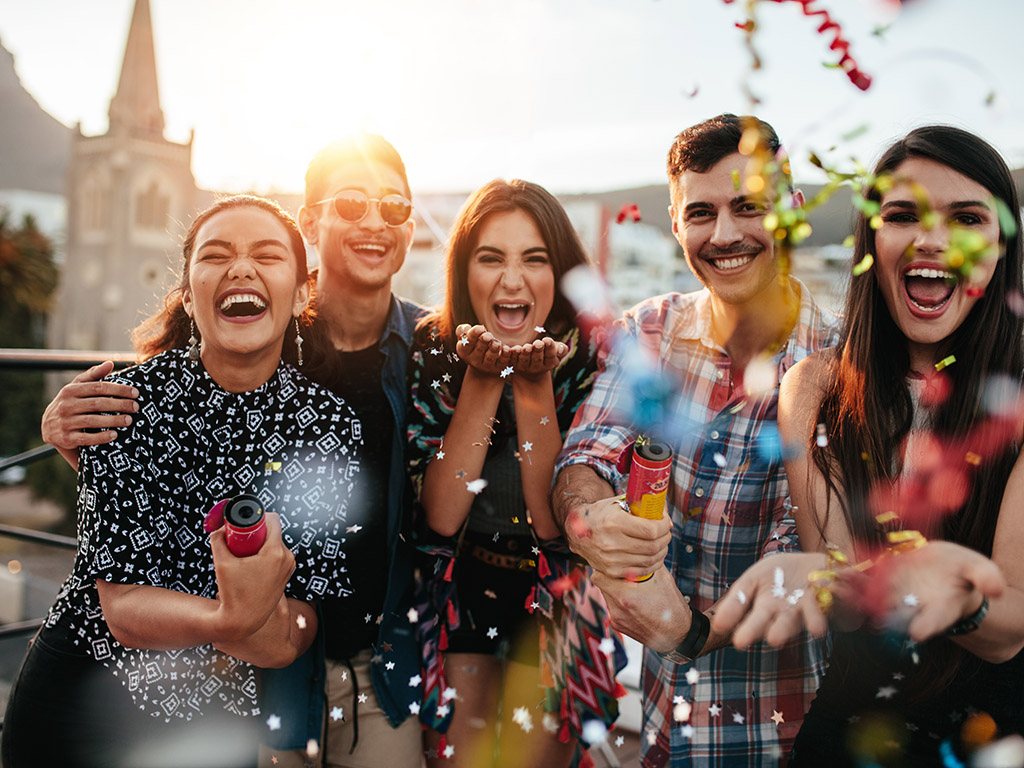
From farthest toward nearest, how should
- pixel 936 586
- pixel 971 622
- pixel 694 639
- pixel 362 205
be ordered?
pixel 362 205, pixel 694 639, pixel 971 622, pixel 936 586

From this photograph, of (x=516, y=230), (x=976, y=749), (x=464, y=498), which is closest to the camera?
(x=976, y=749)

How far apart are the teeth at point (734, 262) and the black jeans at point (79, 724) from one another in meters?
1.98

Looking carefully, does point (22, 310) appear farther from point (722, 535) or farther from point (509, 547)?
point (722, 535)

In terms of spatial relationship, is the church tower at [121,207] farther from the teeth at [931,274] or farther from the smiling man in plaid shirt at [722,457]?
the teeth at [931,274]

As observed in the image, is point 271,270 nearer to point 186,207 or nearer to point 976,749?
point 976,749

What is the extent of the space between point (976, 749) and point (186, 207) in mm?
61689

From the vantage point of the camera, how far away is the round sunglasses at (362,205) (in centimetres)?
274

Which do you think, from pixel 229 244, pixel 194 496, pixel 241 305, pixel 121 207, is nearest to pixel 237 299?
pixel 241 305

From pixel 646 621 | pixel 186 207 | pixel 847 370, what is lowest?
pixel 646 621

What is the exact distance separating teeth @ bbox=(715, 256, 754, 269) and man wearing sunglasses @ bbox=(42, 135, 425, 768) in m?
1.09

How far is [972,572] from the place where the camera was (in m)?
1.37

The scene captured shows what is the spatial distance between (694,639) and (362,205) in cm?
179

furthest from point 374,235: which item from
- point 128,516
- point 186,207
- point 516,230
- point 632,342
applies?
point 186,207

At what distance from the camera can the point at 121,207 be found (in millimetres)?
55344
